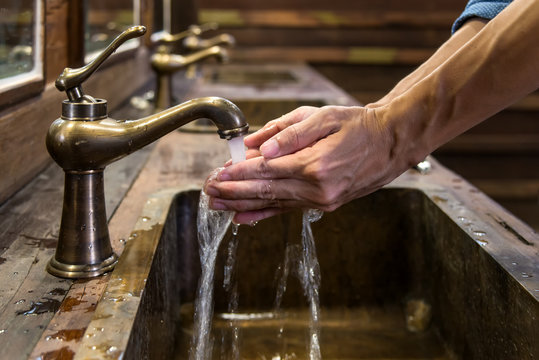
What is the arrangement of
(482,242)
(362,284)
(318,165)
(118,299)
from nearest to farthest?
(118,299), (318,165), (482,242), (362,284)

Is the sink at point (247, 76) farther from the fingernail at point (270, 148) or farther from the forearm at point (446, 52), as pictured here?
the fingernail at point (270, 148)

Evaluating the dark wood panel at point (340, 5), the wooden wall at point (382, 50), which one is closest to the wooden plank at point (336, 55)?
the wooden wall at point (382, 50)

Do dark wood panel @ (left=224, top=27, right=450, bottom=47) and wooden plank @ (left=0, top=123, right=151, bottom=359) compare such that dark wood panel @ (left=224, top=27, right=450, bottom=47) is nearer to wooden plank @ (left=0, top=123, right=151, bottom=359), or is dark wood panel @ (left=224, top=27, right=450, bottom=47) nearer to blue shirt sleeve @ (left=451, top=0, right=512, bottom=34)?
blue shirt sleeve @ (left=451, top=0, right=512, bottom=34)

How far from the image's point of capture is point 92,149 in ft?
2.57

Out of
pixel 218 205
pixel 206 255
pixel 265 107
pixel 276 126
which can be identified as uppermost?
pixel 276 126

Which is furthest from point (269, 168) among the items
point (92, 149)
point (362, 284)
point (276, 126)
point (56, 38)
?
point (56, 38)

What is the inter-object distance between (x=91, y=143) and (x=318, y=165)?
32 centimetres

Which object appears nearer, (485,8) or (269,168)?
(269,168)

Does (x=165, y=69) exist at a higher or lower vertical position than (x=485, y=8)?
lower

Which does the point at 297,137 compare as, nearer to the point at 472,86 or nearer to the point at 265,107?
the point at 472,86

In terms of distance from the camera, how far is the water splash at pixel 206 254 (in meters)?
1.02

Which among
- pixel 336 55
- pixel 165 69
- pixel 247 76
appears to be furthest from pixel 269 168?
pixel 336 55

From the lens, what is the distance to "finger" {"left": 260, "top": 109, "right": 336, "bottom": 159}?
90 cm

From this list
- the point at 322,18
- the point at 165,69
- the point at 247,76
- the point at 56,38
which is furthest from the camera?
the point at 322,18
